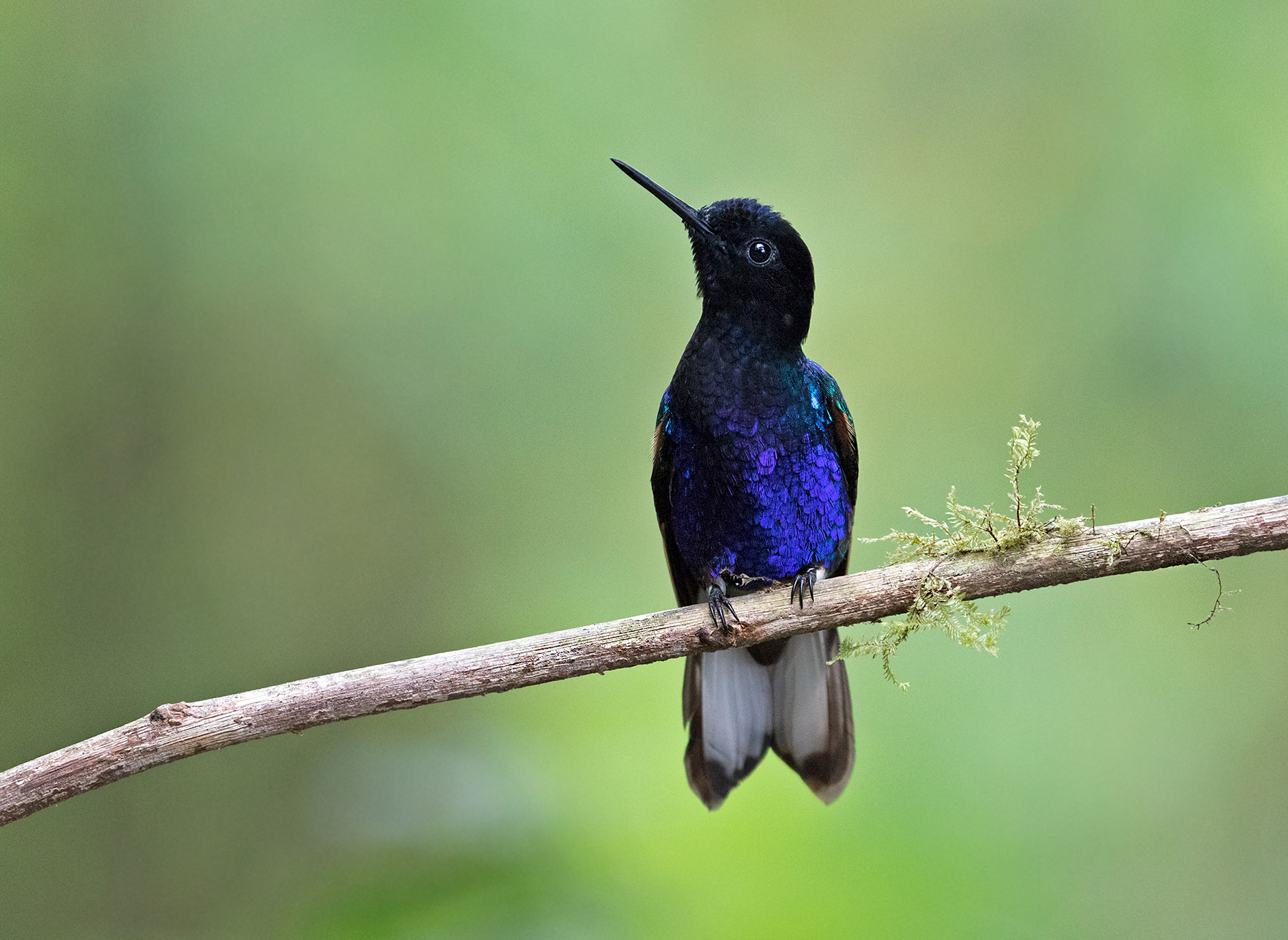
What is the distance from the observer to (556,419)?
172 inches

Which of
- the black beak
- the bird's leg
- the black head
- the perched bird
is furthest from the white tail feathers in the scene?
the black beak

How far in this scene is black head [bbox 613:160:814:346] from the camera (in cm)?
304

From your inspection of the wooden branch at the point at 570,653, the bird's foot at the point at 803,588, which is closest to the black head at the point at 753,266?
the bird's foot at the point at 803,588

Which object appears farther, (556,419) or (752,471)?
(556,419)

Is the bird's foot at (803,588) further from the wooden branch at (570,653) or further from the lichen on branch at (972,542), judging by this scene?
the lichen on branch at (972,542)

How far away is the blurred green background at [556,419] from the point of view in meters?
3.74

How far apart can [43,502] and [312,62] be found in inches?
77.6

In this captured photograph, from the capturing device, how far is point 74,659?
3859 millimetres

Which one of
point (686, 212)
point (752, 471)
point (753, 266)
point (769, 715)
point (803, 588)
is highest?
point (686, 212)

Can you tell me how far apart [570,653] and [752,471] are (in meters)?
0.96

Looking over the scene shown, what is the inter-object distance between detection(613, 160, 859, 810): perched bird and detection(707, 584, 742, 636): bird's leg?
5cm

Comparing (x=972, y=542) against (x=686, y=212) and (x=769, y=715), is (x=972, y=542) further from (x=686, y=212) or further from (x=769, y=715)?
(x=686, y=212)

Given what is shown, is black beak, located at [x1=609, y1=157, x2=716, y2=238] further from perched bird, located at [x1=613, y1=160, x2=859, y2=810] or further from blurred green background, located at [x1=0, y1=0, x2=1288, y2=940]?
blurred green background, located at [x1=0, y1=0, x2=1288, y2=940]

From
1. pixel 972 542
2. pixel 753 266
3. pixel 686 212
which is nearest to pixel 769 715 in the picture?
pixel 972 542
